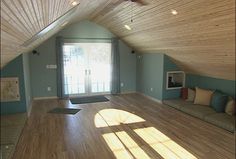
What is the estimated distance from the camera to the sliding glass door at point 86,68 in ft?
22.6

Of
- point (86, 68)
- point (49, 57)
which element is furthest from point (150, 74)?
point (49, 57)

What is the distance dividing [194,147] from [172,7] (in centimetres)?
240

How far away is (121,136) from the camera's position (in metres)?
3.89

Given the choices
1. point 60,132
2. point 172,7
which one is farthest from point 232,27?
point 60,132

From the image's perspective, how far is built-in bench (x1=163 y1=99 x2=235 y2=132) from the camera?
418 cm

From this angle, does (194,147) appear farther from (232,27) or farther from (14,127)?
(14,127)

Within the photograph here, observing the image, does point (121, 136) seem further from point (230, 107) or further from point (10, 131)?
point (230, 107)

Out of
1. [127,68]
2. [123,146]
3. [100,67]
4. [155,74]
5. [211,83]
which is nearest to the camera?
[123,146]

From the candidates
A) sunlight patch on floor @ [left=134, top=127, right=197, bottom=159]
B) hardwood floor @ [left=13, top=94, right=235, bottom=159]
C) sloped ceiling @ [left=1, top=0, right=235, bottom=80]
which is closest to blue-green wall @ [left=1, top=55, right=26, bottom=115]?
hardwood floor @ [left=13, top=94, right=235, bottom=159]

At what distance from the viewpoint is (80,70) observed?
7.04 m

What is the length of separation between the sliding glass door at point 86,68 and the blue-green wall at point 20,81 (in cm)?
196

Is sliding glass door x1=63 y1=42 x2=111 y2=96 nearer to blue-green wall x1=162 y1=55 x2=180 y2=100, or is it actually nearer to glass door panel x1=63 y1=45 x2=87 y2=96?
glass door panel x1=63 y1=45 x2=87 y2=96

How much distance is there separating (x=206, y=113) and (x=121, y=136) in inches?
89.3

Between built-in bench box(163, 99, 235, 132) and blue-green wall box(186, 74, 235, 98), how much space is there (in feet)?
2.18
